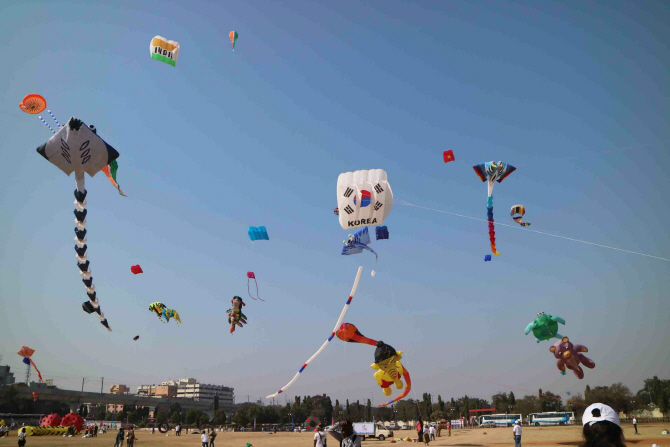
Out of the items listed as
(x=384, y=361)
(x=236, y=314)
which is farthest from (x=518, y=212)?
(x=236, y=314)

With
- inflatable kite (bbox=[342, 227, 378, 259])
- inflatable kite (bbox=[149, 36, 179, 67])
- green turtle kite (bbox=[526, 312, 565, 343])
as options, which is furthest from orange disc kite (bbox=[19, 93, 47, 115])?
green turtle kite (bbox=[526, 312, 565, 343])

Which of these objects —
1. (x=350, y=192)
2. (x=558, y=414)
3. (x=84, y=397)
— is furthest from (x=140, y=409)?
(x=350, y=192)

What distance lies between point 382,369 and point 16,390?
3125 inches

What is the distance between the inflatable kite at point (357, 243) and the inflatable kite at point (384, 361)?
4364mm

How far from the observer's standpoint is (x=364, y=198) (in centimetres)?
2266

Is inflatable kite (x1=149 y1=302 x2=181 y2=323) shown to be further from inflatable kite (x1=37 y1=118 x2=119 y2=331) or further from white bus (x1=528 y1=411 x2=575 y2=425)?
white bus (x1=528 y1=411 x2=575 y2=425)

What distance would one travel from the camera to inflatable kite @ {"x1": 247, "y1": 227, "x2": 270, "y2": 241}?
2556cm

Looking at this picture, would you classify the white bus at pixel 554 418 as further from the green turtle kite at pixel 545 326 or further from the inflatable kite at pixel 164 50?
the inflatable kite at pixel 164 50

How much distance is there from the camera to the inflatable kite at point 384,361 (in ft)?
85.8

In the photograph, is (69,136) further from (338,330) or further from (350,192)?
(338,330)

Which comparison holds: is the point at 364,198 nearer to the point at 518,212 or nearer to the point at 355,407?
the point at 518,212

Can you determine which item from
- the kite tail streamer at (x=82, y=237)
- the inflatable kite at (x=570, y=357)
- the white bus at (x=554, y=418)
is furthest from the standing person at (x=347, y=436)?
the white bus at (x=554, y=418)

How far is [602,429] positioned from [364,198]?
2029 centimetres

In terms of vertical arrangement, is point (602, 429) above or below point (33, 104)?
below
